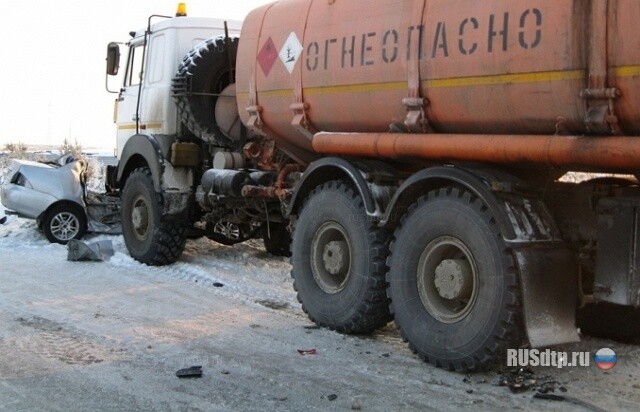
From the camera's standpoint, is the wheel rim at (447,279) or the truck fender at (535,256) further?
the wheel rim at (447,279)

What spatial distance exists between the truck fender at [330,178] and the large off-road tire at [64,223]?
5.98 meters

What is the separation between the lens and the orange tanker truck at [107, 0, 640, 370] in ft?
17.0

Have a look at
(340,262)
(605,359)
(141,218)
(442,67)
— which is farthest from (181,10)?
(605,359)

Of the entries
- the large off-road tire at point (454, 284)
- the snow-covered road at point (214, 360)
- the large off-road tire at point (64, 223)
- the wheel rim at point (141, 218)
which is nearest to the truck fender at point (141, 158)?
the wheel rim at point (141, 218)

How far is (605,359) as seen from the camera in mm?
5973

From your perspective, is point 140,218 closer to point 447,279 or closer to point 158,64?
point 158,64

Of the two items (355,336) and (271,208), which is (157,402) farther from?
(271,208)

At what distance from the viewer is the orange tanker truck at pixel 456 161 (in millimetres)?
5176

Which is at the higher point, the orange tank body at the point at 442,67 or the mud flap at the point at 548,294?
the orange tank body at the point at 442,67

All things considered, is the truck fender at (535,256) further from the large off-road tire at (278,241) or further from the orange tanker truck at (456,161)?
the large off-road tire at (278,241)

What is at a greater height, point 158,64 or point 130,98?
point 158,64

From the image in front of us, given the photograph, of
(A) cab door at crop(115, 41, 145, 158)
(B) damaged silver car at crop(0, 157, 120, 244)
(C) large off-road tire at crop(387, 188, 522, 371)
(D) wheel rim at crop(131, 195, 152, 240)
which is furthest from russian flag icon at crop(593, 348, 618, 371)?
(B) damaged silver car at crop(0, 157, 120, 244)

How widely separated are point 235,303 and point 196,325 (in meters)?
1.05

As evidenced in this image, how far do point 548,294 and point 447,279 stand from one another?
73cm
